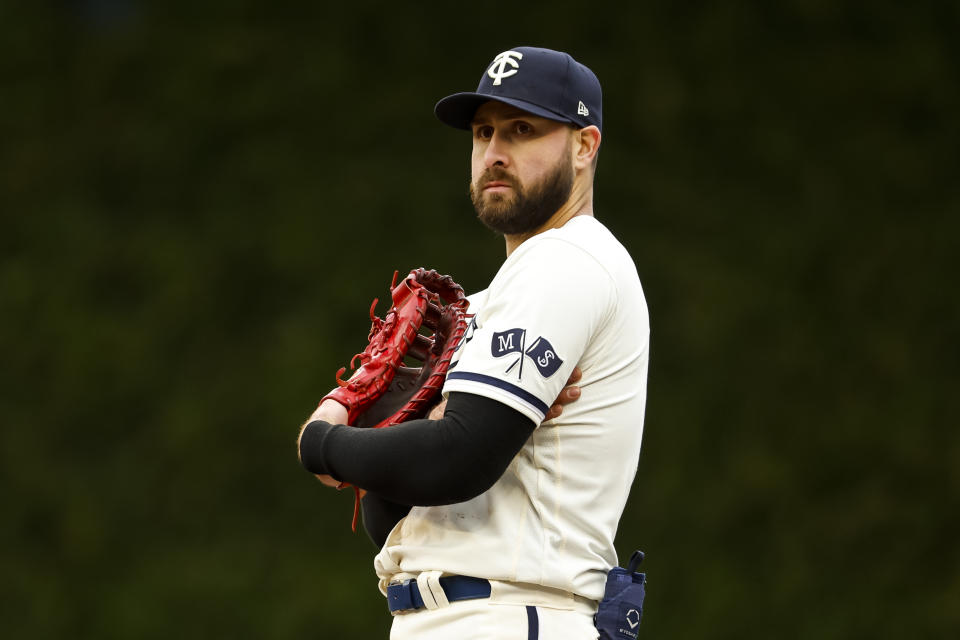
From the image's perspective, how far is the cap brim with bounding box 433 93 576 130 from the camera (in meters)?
2.32

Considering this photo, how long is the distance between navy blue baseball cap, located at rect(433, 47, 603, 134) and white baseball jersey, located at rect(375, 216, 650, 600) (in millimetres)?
233

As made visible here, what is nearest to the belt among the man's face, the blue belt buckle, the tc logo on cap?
the blue belt buckle

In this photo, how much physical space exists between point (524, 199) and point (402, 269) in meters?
4.06

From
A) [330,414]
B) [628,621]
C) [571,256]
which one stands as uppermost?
[571,256]

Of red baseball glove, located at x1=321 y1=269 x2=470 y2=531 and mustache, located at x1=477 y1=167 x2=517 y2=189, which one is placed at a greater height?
mustache, located at x1=477 y1=167 x2=517 y2=189

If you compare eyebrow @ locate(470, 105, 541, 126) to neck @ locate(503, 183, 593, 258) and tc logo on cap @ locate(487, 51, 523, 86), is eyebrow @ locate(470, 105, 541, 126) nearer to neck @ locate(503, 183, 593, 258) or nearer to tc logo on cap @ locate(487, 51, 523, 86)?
tc logo on cap @ locate(487, 51, 523, 86)

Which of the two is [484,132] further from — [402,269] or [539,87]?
[402,269]

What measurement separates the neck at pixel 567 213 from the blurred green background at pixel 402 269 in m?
3.97

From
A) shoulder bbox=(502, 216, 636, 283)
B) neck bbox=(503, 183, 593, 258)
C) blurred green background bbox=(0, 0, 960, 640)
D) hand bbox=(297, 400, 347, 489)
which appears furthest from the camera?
blurred green background bbox=(0, 0, 960, 640)

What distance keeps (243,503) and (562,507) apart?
447 centimetres

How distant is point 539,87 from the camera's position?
2344 millimetres

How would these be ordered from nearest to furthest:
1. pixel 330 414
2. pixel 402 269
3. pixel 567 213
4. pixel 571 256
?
pixel 571 256
pixel 330 414
pixel 567 213
pixel 402 269

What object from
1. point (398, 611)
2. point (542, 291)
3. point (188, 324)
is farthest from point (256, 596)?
point (542, 291)

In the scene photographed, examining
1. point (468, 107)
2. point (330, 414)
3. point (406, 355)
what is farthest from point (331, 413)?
point (468, 107)
